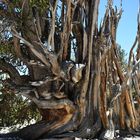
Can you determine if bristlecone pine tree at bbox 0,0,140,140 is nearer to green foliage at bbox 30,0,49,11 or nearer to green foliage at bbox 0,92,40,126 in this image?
green foliage at bbox 30,0,49,11

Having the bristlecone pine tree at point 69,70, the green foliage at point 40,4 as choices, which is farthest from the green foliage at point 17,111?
the green foliage at point 40,4

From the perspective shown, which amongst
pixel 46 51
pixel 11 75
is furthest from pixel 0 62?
pixel 46 51

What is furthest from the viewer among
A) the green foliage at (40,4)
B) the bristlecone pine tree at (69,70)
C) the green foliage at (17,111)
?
the green foliage at (17,111)

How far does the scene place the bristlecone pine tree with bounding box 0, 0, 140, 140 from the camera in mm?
7043

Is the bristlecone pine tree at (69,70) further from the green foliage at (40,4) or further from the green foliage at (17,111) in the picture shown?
the green foliage at (17,111)

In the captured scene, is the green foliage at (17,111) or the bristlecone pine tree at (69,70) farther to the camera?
the green foliage at (17,111)

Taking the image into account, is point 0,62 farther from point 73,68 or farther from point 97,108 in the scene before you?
point 97,108

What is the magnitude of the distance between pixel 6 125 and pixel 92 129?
283 cm

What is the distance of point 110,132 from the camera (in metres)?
7.25

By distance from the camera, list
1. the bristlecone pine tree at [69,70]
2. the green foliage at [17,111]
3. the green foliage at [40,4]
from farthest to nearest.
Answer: the green foliage at [17,111] < the bristlecone pine tree at [69,70] < the green foliage at [40,4]

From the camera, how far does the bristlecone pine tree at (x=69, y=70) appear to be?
704 cm

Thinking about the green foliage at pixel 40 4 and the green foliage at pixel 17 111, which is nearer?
the green foliage at pixel 40 4

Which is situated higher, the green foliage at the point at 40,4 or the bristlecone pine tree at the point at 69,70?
the green foliage at the point at 40,4

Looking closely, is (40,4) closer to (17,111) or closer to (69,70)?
(69,70)
